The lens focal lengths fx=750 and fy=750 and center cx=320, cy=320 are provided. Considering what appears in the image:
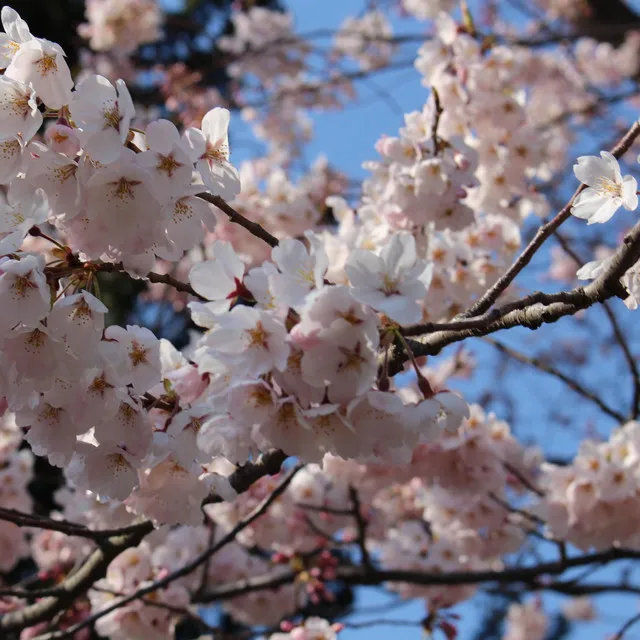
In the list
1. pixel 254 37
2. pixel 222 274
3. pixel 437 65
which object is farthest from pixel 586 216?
pixel 254 37

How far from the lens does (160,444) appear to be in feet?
4.26

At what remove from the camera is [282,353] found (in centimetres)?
102

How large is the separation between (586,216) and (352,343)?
0.57 meters

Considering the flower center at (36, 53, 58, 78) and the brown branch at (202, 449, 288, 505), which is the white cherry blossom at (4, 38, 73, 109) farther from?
the brown branch at (202, 449, 288, 505)

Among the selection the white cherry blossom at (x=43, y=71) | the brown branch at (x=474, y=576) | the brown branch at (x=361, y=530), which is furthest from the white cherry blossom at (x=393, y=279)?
the brown branch at (x=474, y=576)

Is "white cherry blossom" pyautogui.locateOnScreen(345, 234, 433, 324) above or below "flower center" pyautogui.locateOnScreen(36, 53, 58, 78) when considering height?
below

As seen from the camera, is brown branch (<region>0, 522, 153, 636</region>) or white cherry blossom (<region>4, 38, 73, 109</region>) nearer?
white cherry blossom (<region>4, 38, 73, 109</region>)

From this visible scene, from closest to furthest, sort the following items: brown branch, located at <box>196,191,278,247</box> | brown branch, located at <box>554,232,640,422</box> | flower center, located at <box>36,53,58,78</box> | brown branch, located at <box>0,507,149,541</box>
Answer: flower center, located at <box>36,53,58,78</box>, brown branch, located at <box>196,191,278,247</box>, brown branch, located at <box>0,507,149,541</box>, brown branch, located at <box>554,232,640,422</box>

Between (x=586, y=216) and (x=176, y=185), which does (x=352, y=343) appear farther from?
(x=586, y=216)

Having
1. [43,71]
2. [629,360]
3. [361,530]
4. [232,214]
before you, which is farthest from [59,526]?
[629,360]

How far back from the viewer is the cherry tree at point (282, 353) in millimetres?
1106

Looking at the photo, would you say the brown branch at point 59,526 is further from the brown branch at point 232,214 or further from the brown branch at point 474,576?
the brown branch at point 474,576

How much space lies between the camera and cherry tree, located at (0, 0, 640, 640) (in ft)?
3.63

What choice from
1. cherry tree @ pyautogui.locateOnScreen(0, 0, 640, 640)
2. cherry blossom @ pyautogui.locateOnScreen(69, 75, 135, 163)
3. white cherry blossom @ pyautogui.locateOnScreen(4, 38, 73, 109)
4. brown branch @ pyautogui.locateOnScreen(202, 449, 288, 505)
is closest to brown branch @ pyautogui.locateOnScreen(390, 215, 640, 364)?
cherry tree @ pyautogui.locateOnScreen(0, 0, 640, 640)
